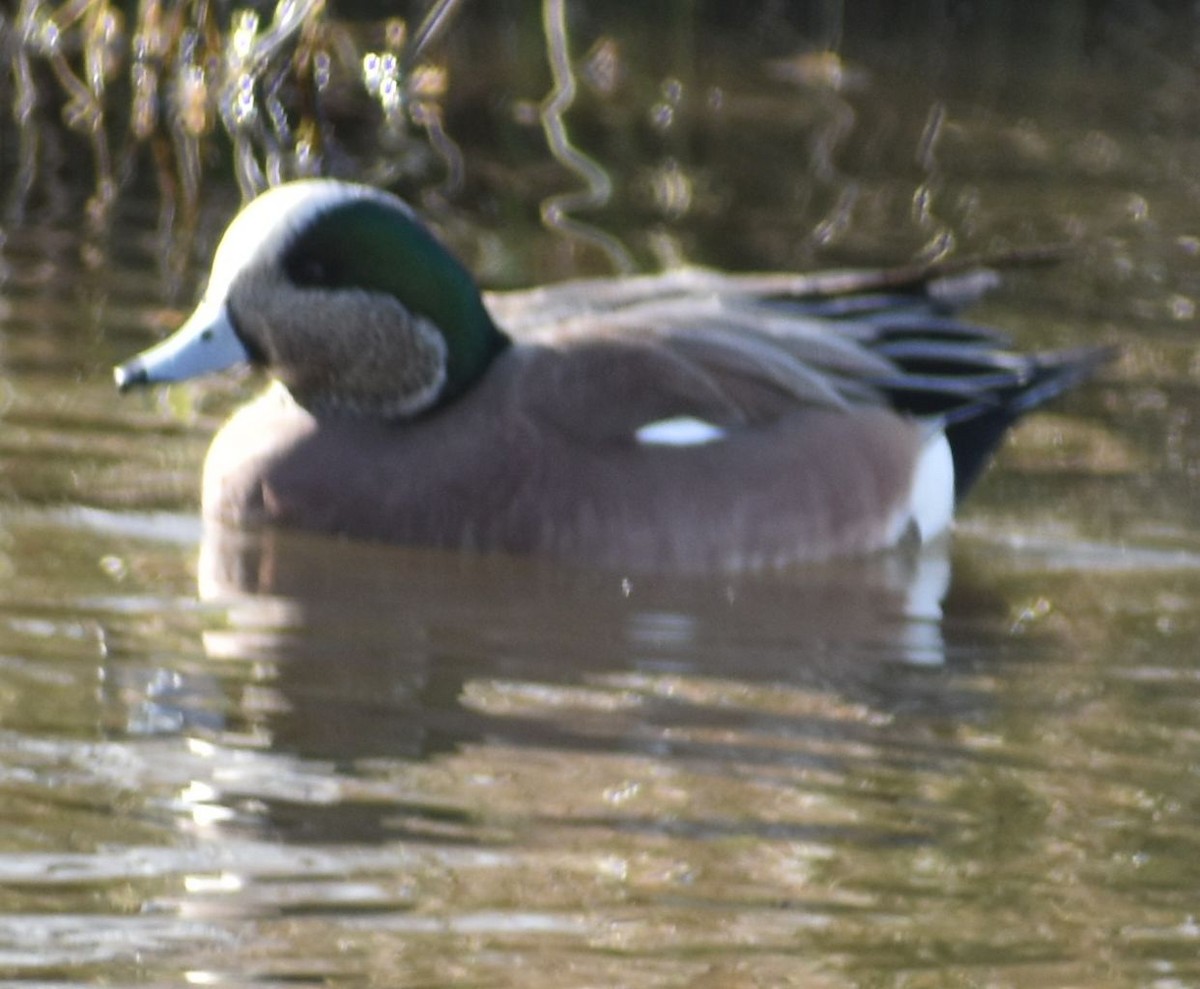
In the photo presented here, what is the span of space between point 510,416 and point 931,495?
Answer: 1.11 metres

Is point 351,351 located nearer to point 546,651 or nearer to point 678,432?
point 678,432

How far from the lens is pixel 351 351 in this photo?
6.11m

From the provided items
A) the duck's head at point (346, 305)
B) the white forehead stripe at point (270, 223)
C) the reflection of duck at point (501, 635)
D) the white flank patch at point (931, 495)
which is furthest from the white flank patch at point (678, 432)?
the white forehead stripe at point (270, 223)

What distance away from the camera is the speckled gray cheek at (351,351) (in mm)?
6047

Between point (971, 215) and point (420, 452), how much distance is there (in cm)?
464

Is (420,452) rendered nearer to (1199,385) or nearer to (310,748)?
(310,748)

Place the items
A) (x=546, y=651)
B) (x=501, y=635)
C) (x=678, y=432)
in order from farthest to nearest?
1. (x=678, y=432)
2. (x=501, y=635)
3. (x=546, y=651)

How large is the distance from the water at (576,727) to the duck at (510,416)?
115 millimetres

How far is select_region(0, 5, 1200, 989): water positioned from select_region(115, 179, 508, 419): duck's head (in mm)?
391

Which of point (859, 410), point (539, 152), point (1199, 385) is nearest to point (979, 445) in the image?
point (859, 410)

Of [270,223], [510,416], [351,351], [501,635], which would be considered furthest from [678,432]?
[270,223]

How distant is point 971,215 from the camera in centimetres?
1018

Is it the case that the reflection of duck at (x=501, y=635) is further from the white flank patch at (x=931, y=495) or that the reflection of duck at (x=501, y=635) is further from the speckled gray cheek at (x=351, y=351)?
the speckled gray cheek at (x=351, y=351)

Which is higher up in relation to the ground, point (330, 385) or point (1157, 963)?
point (330, 385)
